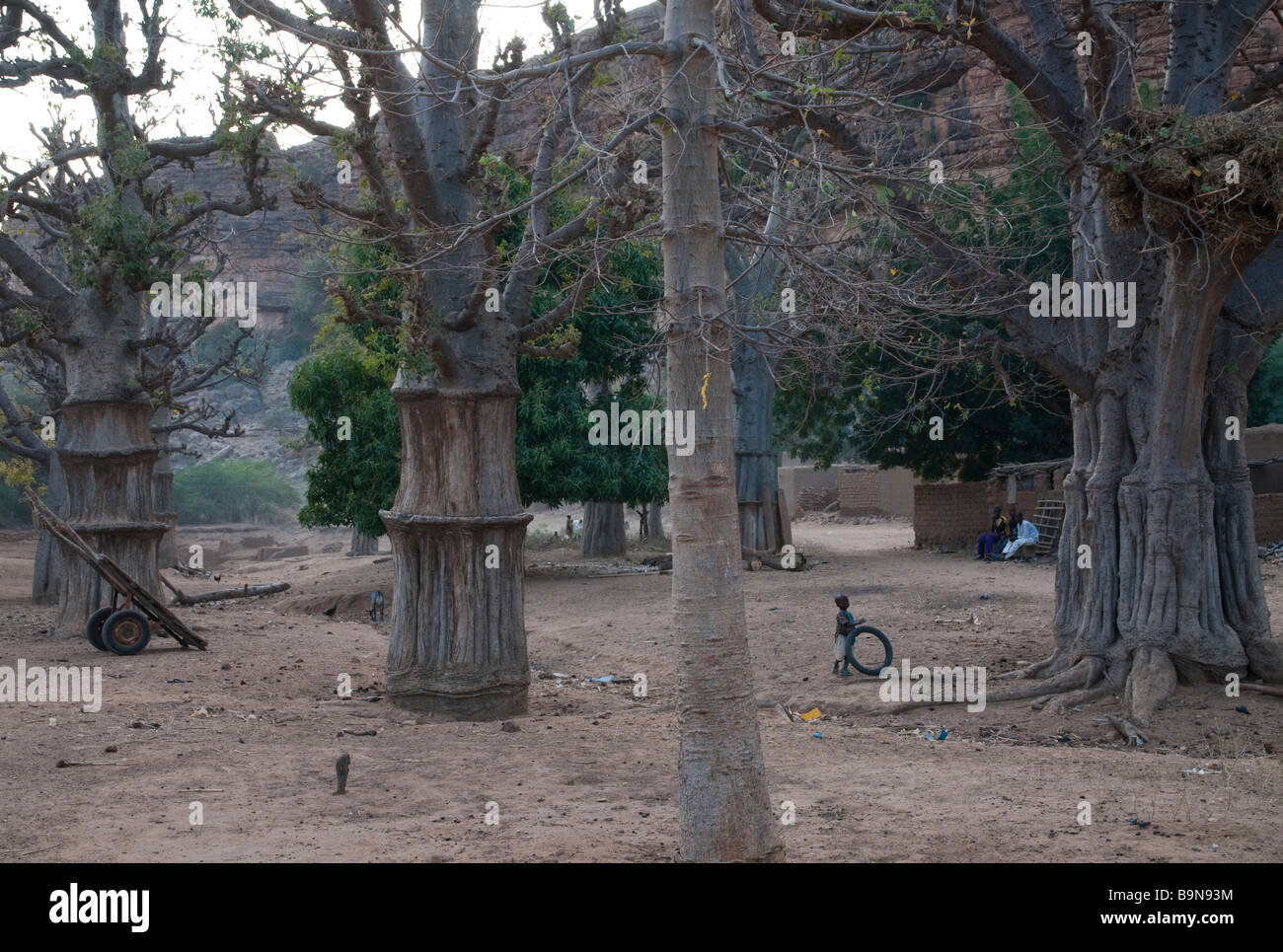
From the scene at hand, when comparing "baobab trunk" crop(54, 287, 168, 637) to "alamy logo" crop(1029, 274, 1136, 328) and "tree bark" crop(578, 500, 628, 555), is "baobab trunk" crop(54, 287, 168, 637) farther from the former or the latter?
"tree bark" crop(578, 500, 628, 555)

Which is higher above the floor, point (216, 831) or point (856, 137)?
point (856, 137)

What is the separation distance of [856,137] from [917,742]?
5.64 m

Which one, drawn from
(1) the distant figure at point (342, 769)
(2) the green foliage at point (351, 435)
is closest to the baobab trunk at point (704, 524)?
Answer: (1) the distant figure at point (342, 769)

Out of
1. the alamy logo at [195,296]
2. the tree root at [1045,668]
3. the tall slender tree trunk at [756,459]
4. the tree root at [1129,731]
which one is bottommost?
the tree root at [1129,731]

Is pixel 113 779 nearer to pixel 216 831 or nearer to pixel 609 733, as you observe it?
pixel 216 831

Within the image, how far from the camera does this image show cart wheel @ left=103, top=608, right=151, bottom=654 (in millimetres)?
12656

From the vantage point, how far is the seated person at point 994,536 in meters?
23.8

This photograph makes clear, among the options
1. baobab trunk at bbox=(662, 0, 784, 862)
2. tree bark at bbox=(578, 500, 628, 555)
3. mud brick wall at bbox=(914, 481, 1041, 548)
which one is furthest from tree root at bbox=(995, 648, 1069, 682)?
tree bark at bbox=(578, 500, 628, 555)

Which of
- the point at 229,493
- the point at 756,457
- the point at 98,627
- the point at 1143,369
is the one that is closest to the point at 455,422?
the point at 98,627

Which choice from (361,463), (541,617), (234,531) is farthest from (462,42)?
(234,531)

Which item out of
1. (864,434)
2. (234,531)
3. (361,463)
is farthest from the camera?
(234,531)

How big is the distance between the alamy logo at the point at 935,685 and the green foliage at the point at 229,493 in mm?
49500

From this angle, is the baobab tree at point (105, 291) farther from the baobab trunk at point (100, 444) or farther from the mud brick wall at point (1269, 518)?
the mud brick wall at point (1269, 518)

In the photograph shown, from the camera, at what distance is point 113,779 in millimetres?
7551
